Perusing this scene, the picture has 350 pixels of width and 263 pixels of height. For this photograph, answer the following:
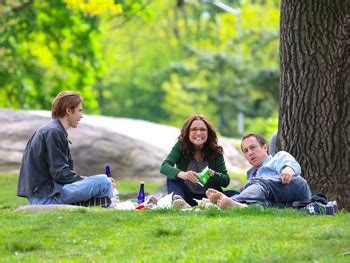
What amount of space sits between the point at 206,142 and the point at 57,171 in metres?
1.86

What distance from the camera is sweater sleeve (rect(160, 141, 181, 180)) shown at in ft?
39.7

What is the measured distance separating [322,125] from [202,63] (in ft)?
123

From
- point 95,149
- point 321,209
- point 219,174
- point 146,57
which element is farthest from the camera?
point 146,57

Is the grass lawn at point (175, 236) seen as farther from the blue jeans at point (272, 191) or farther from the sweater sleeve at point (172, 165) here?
the sweater sleeve at point (172, 165)

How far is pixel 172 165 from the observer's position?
488 inches

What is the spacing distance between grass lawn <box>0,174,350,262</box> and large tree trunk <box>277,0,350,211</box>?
2123mm

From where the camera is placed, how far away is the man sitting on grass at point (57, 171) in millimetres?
11656

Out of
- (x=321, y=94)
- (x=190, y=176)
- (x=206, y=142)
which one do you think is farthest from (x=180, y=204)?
(x=321, y=94)

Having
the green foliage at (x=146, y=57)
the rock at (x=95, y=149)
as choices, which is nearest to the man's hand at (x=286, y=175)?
the rock at (x=95, y=149)

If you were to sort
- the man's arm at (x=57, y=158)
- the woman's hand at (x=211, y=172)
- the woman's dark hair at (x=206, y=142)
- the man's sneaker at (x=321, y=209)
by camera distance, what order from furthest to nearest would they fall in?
the woman's dark hair at (x=206, y=142), the woman's hand at (x=211, y=172), the man's arm at (x=57, y=158), the man's sneaker at (x=321, y=209)

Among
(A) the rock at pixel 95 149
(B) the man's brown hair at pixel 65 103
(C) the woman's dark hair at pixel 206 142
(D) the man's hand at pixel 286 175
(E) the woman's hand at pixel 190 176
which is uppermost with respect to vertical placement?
(B) the man's brown hair at pixel 65 103

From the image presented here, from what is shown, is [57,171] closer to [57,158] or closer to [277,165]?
[57,158]

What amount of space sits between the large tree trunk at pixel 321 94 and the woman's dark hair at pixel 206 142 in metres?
1.00

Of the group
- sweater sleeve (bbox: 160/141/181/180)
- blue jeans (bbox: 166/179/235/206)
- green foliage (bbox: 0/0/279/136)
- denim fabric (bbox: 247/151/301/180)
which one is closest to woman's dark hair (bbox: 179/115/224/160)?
sweater sleeve (bbox: 160/141/181/180)
